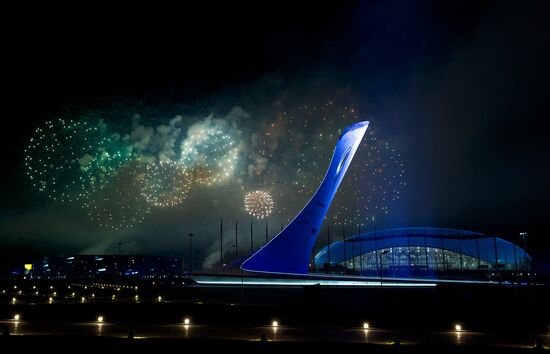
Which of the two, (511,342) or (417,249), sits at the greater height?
(417,249)

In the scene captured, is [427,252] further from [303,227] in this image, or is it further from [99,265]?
[99,265]

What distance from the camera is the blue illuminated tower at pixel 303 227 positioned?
1359 inches

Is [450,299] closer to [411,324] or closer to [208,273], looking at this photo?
Answer: [411,324]

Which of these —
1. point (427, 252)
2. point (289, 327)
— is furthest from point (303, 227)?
point (427, 252)

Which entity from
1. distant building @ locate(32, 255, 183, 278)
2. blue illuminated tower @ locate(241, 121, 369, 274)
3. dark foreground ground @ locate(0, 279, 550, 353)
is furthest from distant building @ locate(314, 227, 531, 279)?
distant building @ locate(32, 255, 183, 278)

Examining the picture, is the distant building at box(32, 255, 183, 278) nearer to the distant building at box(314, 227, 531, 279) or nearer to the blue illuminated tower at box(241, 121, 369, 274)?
the distant building at box(314, 227, 531, 279)

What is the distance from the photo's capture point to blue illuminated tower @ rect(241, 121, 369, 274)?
34531mm

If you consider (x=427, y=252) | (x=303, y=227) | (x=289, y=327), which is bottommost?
(x=289, y=327)

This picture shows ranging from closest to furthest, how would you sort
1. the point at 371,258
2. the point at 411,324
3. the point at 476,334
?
the point at 476,334 < the point at 411,324 < the point at 371,258

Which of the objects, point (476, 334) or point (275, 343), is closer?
point (275, 343)

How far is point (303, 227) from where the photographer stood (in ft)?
114

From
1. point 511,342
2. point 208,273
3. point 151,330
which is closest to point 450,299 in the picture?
point 511,342

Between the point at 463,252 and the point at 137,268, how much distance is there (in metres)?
94.9

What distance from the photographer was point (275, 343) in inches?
426
